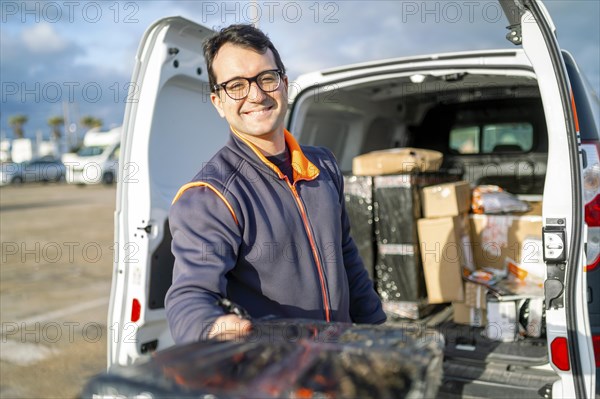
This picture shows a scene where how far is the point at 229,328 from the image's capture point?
1.26m

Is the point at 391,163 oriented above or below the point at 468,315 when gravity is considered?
above

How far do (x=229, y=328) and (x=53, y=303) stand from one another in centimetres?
558

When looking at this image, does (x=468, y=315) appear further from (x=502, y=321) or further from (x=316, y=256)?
(x=316, y=256)

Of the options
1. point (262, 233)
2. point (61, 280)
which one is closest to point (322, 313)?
point (262, 233)

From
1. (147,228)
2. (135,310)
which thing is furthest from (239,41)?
(135,310)

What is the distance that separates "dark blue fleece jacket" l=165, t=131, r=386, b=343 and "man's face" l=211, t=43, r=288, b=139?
0.07 metres

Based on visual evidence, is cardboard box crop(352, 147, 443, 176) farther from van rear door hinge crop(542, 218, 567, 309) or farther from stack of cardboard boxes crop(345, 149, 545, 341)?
van rear door hinge crop(542, 218, 567, 309)

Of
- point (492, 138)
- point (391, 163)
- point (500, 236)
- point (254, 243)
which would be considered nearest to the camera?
point (254, 243)

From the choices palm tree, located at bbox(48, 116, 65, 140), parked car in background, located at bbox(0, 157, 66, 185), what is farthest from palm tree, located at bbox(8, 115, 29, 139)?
parked car in background, located at bbox(0, 157, 66, 185)

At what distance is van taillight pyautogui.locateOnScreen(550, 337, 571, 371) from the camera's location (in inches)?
90.9

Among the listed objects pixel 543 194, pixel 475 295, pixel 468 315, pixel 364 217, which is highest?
pixel 543 194

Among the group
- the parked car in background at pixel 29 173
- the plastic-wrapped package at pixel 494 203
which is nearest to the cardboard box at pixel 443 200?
the plastic-wrapped package at pixel 494 203

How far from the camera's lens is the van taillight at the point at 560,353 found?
7.57 feet

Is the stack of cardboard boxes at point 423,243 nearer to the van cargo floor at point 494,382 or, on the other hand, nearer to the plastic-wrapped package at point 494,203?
the plastic-wrapped package at point 494,203
